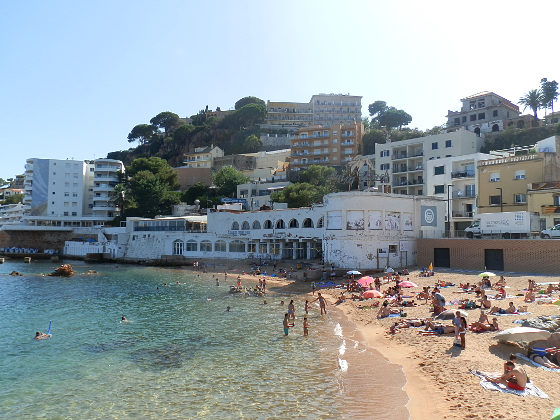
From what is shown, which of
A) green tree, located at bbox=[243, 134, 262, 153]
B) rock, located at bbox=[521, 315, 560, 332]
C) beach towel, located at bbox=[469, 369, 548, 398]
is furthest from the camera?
green tree, located at bbox=[243, 134, 262, 153]

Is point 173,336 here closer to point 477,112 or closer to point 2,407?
point 2,407

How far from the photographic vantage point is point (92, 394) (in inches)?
631

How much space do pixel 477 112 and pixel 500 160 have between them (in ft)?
152

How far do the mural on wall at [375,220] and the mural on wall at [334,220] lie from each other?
3143 millimetres

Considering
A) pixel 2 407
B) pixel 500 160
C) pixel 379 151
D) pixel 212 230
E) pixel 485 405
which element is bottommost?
pixel 2 407

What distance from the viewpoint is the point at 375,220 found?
146 feet

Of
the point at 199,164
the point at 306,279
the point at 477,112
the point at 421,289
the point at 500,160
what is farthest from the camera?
the point at 199,164

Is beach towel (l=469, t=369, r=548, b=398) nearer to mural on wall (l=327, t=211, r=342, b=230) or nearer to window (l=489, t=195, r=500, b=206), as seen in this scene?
mural on wall (l=327, t=211, r=342, b=230)

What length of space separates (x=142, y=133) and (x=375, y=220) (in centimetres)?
12287

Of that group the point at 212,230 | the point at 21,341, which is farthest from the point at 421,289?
the point at 212,230

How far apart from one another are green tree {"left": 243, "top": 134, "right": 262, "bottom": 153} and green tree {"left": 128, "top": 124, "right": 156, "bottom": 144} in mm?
42933

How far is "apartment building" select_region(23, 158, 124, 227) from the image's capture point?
318 feet

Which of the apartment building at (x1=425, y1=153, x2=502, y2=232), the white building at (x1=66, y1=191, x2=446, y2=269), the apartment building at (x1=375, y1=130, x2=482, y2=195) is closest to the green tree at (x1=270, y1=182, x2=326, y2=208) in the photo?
the white building at (x1=66, y1=191, x2=446, y2=269)

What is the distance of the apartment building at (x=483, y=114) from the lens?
3356 inches
